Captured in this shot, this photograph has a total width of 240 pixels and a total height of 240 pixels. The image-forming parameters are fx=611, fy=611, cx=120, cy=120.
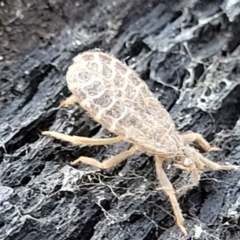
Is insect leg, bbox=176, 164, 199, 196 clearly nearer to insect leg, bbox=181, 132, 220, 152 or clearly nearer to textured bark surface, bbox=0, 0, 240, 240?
textured bark surface, bbox=0, 0, 240, 240

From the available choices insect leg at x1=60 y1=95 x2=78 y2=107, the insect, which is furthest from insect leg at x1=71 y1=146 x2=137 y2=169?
insect leg at x1=60 y1=95 x2=78 y2=107

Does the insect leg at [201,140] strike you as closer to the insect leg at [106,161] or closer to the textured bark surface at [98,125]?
the textured bark surface at [98,125]

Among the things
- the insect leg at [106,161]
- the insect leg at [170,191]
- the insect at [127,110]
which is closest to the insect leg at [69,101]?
the insect at [127,110]

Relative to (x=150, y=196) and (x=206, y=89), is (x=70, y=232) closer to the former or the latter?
(x=150, y=196)

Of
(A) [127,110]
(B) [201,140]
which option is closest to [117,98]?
(A) [127,110]

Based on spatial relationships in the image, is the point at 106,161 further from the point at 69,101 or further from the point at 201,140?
the point at 201,140
